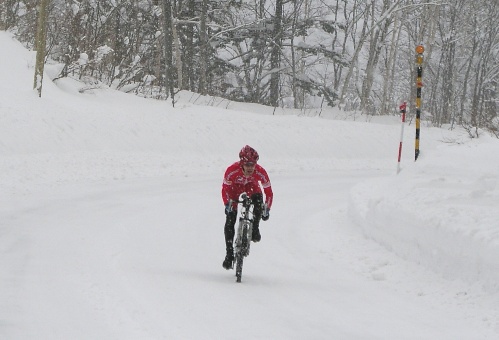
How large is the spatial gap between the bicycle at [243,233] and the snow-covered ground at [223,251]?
0.30 m

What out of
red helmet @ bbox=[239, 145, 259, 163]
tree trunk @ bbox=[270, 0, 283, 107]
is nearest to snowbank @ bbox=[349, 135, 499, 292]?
red helmet @ bbox=[239, 145, 259, 163]

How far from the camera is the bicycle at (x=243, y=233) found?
784 centimetres

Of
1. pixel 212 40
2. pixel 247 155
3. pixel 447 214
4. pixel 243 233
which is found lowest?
pixel 243 233

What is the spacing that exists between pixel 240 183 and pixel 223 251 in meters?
1.74

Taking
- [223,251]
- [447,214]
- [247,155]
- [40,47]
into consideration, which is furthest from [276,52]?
[247,155]

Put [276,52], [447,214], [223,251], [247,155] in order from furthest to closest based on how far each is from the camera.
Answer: [276,52] < [223,251] < [447,214] < [247,155]

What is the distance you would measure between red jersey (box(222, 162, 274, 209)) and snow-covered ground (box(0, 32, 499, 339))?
979mm

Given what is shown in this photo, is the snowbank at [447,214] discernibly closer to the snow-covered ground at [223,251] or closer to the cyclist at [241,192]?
the snow-covered ground at [223,251]

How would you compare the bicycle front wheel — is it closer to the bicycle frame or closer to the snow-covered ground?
the bicycle frame

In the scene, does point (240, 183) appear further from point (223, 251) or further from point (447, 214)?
point (447, 214)

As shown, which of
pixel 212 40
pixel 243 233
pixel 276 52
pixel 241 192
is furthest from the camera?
pixel 276 52

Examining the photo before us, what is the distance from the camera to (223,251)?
9.61m

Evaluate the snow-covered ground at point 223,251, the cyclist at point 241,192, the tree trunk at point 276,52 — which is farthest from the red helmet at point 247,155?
the tree trunk at point 276,52

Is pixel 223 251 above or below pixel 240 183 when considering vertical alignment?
below
